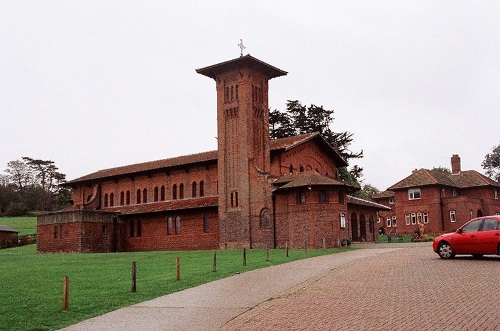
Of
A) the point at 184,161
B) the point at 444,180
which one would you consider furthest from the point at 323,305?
the point at 444,180

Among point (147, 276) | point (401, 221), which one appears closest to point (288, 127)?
point (401, 221)

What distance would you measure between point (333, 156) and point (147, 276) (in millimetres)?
31320

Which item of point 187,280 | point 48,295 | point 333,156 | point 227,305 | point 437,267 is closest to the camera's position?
point 227,305

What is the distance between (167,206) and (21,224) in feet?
149

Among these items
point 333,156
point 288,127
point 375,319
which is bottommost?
point 375,319

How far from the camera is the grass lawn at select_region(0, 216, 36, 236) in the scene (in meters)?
77.8

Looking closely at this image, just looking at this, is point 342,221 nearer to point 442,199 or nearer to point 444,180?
point 442,199

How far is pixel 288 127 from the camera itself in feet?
215

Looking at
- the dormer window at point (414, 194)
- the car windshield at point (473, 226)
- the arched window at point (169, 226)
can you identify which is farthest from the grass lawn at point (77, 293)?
the dormer window at point (414, 194)

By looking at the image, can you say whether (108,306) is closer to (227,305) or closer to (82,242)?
(227,305)

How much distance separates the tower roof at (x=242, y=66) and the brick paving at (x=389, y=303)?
26.4m

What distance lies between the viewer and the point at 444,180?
61.1 m

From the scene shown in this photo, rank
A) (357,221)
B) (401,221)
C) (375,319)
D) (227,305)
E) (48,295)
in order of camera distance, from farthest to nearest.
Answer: (401,221), (357,221), (48,295), (227,305), (375,319)

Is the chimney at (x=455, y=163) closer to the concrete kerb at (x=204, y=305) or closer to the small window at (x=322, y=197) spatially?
the small window at (x=322, y=197)
